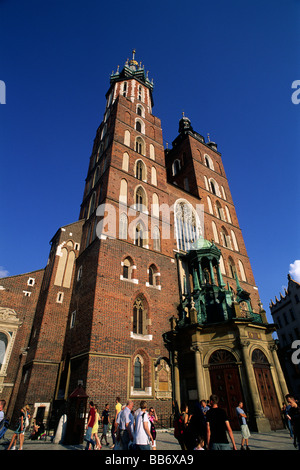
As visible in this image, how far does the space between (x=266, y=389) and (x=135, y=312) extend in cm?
831

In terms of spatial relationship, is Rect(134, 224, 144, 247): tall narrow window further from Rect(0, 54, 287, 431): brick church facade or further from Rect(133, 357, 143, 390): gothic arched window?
Rect(133, 357, 143, 390): gothic arched window

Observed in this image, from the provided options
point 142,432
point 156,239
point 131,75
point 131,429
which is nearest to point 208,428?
point 142,432

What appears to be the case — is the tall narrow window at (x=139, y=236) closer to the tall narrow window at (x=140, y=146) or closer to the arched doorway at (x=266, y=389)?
the tall narrow window at (x=140, y=146)

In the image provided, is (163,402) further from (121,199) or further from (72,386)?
(121,199)

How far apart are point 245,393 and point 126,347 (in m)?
6.53

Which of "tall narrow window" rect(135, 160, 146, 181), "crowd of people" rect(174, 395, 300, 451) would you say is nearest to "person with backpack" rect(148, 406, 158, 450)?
"crowd of people" rect(174, 395, 300, 451)

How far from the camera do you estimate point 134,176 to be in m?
22.8

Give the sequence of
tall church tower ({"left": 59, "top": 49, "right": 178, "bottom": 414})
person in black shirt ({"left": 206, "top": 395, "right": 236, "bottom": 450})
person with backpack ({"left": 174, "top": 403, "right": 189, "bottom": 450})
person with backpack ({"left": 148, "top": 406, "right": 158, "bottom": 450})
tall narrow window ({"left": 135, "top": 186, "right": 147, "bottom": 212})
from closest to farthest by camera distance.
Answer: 1. person in black shirt ({"left": 206, "top": 395, "right": 236, "bottom": 450})
2. person with backpack ({"left": 174, "top": 403, "right": 189, "bottom": 450})
3. person with backpack ({"left": 148, "top": 406, "right": 158, "bottom": 450})
4. tall church tower ({"left": 59, "top": 49, "right": 178, "bottom": 414})
5. tall narrow window ({"left": 135, "top": 186, "right": 147, "bottom": 212})

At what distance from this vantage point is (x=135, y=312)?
1664cm

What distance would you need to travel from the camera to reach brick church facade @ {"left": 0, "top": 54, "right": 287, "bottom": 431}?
1396 centimetres

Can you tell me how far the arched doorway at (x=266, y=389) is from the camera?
1316 cm

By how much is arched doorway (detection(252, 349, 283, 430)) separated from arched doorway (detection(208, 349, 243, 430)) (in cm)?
113

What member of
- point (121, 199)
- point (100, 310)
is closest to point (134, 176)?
point (121, 199)

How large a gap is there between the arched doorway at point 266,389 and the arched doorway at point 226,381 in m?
1.13
